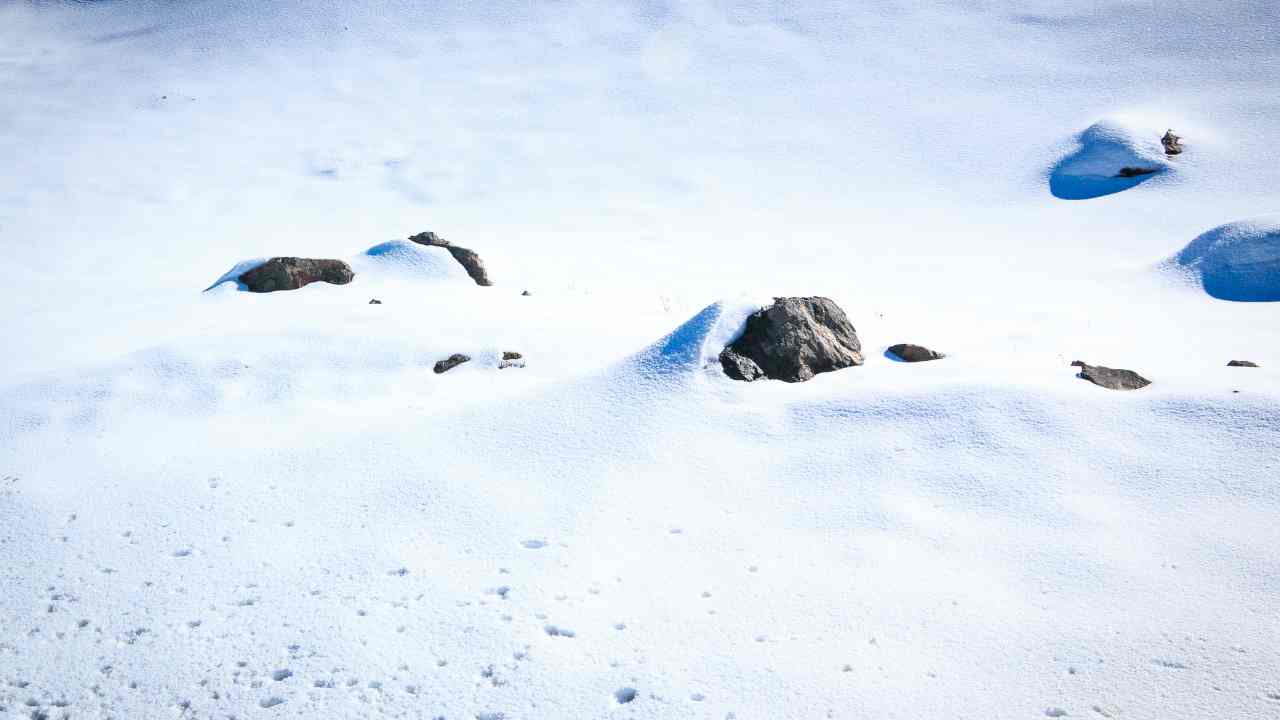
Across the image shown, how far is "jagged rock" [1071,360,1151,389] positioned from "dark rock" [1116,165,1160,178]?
11416 mm

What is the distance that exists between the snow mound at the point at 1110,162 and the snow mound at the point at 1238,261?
4.10 metres

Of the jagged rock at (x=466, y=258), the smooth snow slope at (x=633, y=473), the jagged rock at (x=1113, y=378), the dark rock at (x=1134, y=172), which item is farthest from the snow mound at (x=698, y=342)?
the dark rock at (x=1134, y=172)

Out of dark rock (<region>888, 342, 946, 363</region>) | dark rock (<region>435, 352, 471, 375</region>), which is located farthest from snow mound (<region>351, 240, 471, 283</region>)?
dark rock (<region>888, 342, 946, 363</region>)

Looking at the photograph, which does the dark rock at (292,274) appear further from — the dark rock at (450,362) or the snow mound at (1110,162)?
the snow mound at (1110,162)

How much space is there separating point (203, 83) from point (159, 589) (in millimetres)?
21790

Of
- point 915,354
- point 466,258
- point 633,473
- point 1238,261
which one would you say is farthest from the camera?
point 1238,261

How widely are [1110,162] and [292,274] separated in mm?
15373

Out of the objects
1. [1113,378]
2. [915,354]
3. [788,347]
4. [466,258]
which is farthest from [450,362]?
[1113,378]

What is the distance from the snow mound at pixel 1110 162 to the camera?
47.0 ft

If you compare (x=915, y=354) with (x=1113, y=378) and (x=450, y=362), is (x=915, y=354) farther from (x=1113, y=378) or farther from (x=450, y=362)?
(x=450, y=362)

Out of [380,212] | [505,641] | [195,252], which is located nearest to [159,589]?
[505,641]

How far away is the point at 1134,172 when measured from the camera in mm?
14445

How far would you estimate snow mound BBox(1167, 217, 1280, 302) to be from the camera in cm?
939

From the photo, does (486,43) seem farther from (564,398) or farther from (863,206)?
(564,398)
